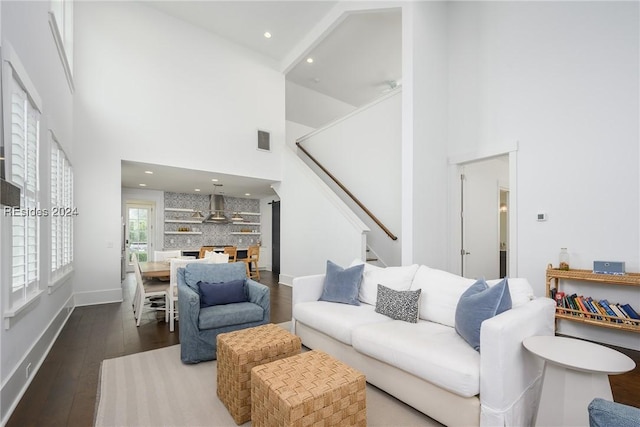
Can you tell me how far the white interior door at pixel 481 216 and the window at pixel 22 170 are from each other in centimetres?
530

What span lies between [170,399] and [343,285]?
179 centimetres

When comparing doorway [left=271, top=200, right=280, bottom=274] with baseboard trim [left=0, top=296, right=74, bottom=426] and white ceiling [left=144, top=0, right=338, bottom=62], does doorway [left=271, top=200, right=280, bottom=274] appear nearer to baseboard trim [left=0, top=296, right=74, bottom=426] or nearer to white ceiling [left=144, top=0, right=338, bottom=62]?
white ceiling [left=144, top=0, right=338, bottom=62]

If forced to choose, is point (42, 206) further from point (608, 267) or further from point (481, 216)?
point (481, 216)

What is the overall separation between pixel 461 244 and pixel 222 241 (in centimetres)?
738

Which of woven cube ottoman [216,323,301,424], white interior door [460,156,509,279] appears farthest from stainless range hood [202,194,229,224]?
woven cube ottoman [216,323,301,424]

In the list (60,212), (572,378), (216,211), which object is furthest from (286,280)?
(572,378)

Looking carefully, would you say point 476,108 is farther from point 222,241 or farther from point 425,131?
point 222,241

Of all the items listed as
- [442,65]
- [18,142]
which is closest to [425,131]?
[442,65]

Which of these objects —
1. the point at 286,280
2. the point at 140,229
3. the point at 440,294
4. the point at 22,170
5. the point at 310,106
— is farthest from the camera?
the point at 310,106

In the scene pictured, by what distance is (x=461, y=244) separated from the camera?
5027 mm

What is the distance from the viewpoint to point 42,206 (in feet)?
10.0

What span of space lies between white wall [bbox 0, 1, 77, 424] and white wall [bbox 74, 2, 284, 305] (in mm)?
945

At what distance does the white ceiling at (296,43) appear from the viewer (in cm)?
580

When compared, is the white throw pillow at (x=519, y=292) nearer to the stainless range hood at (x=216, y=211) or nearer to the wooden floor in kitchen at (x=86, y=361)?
the wooden floor in kitchen at (x=86, y=361)
